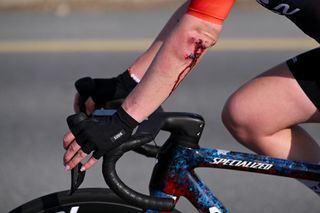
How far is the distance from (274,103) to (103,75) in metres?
5.58

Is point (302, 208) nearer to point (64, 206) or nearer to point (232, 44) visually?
point (64, 206)

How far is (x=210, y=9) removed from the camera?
256 cm

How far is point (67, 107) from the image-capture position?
7277 millimetres

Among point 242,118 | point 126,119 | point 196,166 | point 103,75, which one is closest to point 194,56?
point 126,119

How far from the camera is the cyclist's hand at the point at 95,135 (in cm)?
256

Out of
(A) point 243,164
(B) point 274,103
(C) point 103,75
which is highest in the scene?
(B) point 274,103

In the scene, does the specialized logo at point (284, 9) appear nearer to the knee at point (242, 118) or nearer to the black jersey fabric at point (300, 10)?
the black jersey fabric at point (300, 10)

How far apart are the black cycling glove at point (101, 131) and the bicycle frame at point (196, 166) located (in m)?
0.24

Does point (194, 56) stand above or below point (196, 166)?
above

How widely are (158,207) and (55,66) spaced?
6593 millimetres

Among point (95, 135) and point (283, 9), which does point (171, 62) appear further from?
point (283, 9)

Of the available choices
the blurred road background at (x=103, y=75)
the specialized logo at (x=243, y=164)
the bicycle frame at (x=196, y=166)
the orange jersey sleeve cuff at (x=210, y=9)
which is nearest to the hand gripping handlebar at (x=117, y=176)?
the bicycle frame at (x=196, y=166)

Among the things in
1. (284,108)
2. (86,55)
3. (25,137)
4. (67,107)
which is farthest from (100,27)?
(284,108)

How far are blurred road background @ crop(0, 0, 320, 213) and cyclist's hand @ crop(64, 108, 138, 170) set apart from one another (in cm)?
195
